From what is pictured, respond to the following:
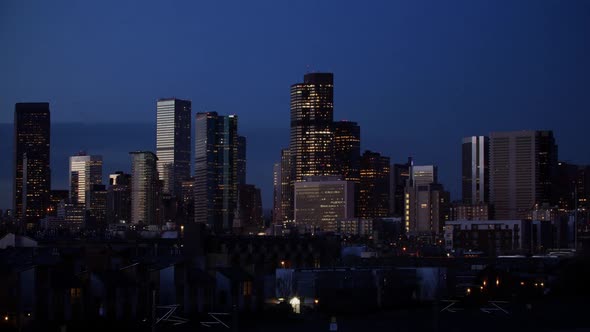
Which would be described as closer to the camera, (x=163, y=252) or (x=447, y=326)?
(x=447, y=326)

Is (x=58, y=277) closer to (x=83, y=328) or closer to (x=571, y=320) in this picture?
(x=83, y=328)

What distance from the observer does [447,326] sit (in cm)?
4816

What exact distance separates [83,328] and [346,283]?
18729 millimetres

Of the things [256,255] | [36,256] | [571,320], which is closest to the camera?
[36,256]

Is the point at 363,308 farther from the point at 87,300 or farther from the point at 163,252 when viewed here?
the point at 87,300

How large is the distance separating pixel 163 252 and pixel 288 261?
15429 mm

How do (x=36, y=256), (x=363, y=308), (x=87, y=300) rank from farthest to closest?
(x=363, y=308), (x=36, y=256), (x=87, y=300)

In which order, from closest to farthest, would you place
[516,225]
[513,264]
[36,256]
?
[36,256], [513,264], [516,225]

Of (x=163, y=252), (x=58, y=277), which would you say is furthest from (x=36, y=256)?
(x=163, y=252)

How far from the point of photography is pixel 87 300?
45.6 meters

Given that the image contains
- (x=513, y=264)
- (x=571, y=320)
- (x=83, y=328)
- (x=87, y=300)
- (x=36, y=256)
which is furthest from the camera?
(x=513, y=264)

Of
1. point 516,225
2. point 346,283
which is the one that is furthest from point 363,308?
Answer: point 516,225

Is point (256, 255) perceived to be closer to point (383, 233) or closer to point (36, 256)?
point (36, 256)

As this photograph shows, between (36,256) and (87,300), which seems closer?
(87,300)
